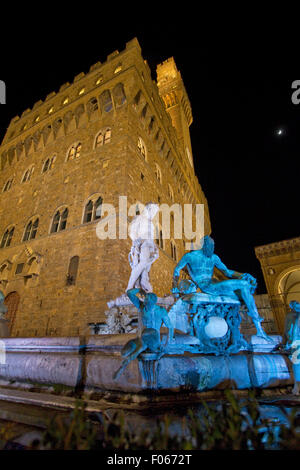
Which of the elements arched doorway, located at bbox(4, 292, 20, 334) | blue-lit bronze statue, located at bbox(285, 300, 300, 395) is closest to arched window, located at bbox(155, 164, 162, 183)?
arched doorway, located at bbox(4, 292, 20, 334)

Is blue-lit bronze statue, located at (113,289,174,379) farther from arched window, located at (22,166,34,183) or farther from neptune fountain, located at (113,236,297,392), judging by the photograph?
arched window, located at (22,166,34,183)

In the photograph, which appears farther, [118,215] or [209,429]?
[118,215]

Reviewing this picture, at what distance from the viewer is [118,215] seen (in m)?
9.78

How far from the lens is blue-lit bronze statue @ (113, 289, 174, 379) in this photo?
7.29 feet

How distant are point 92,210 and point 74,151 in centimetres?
554

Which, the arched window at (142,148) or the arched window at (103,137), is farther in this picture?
the arched window at (142,148)

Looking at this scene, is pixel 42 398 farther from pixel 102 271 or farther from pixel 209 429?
pixel 102 271

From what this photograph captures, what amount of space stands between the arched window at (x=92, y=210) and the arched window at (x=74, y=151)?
4.32m

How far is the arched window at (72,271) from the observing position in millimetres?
→ 9511

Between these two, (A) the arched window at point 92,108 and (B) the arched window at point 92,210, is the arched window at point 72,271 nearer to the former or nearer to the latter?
(B) the arched window at point 92,210

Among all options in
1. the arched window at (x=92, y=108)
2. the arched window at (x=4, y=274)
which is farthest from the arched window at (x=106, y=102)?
the arched window at (x=4, y=274)

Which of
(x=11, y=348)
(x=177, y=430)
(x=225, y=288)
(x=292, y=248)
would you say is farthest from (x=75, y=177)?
(x=292, y=248)

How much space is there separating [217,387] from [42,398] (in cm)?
185

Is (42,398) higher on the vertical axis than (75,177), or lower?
lower
